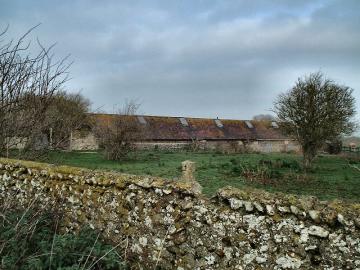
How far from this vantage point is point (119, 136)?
25.4 m

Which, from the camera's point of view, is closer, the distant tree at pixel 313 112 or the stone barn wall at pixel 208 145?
the distant tree at pixel 313 112

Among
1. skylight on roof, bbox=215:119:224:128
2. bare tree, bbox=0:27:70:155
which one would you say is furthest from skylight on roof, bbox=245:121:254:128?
bare tree, bbox=0:27:70:155

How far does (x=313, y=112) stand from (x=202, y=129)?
93.5ft

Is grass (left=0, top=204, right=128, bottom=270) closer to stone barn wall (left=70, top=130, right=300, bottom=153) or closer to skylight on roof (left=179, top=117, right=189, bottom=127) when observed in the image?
stone barn wall (left=70, top=130, right=300, bottom=153)

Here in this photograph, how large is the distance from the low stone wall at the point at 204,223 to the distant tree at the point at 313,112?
17.7 meters

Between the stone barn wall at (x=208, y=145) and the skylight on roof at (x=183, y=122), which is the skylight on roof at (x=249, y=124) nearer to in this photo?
the stone barn wall at (x=208, y=145)

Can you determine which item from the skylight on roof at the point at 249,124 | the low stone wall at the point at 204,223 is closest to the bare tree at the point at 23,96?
the low stone wall at the point at 204,223

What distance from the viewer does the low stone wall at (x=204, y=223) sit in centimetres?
270

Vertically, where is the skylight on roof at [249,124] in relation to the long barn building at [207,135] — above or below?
above

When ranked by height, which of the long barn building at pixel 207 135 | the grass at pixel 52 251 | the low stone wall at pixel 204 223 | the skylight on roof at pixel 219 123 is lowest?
the grass at pixel 52 251

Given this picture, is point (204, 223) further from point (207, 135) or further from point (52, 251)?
point (207, 135)

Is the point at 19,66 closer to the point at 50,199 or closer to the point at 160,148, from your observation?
the point at 50,199

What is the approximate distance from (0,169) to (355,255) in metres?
5.38

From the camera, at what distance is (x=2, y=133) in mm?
7316
